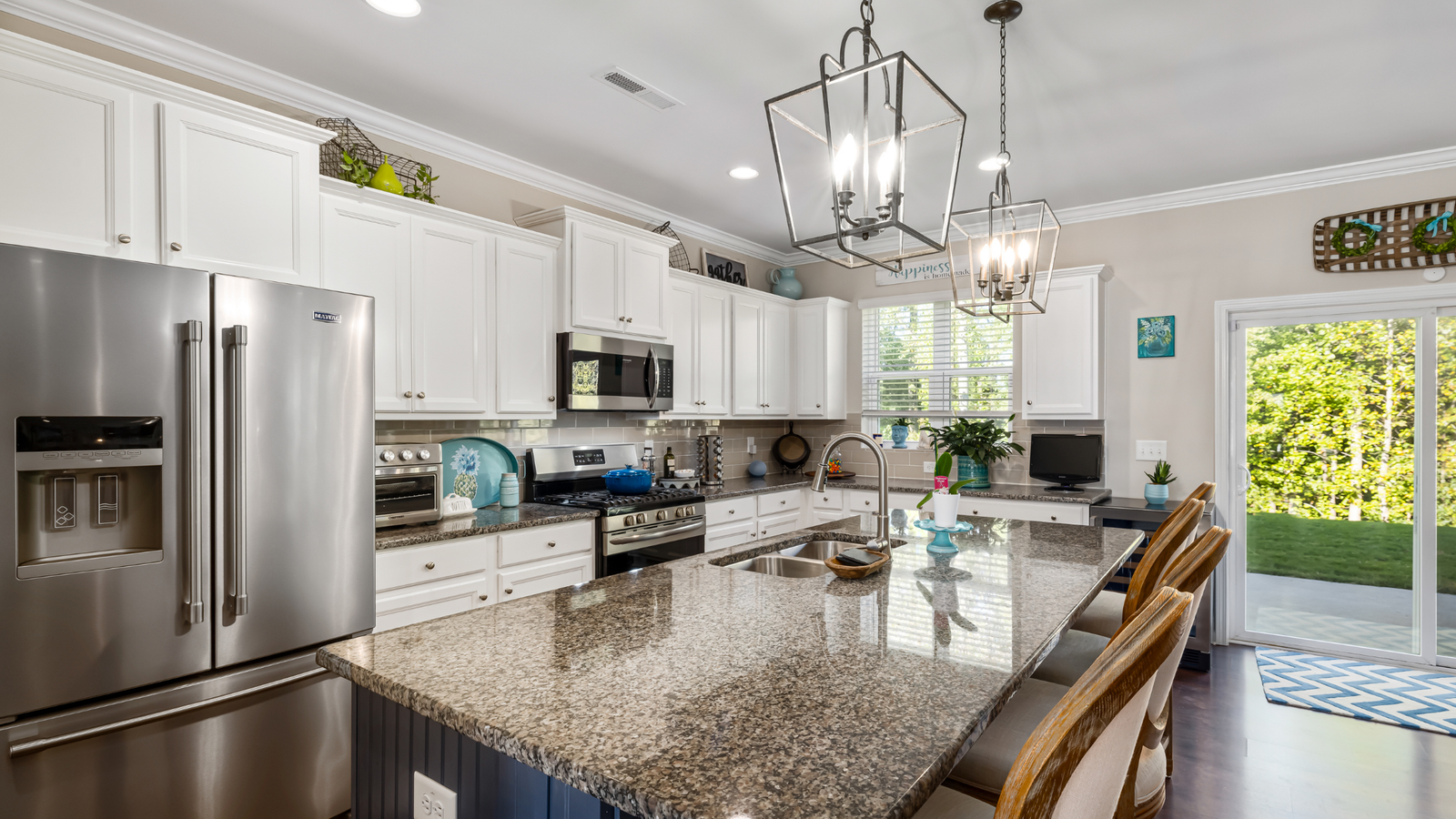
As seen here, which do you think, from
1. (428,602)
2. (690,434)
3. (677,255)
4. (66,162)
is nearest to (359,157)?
(66,162)

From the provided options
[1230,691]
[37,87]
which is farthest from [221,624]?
[1230,691]

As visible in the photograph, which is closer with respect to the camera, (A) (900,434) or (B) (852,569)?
(B) (852,569)

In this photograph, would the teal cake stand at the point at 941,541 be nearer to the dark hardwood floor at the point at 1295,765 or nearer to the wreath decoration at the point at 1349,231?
the dark hardwood floor at the point at 1295,765

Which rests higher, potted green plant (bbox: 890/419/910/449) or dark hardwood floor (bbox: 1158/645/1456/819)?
potted green plant (bbox: 890/419/910/449)

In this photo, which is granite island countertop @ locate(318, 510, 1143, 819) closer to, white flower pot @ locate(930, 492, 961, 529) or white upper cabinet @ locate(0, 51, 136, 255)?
white flower pot @ locate(930, 492, 961, 529)

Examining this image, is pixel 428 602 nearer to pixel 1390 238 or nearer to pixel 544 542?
pixel 544 542

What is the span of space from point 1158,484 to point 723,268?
3.00 m

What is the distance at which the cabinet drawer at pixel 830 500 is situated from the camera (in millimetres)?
4840

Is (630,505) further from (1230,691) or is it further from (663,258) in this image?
(1230,691)

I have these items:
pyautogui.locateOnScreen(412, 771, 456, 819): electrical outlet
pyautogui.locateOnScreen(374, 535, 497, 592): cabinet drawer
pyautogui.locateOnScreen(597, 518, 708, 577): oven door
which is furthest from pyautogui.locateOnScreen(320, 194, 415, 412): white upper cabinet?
pyautogui.locateOnScreen(412, 771, 456, 819): electrical outlet

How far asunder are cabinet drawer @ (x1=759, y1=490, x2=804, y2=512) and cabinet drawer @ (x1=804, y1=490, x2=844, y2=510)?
108 millimetres

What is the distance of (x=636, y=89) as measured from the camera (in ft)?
9.23

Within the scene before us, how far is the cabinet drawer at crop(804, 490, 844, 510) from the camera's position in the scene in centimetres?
484

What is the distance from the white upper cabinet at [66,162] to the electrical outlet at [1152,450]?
4.73 m
